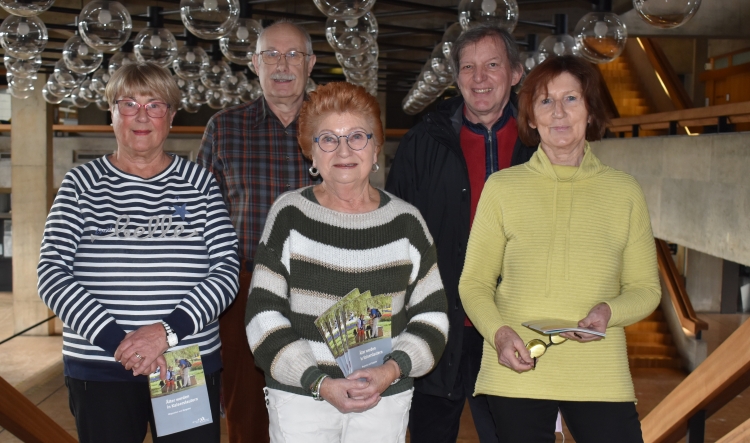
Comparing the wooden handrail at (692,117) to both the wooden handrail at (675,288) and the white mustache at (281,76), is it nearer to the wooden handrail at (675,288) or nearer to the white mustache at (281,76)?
the wooden handrail at (675,288)

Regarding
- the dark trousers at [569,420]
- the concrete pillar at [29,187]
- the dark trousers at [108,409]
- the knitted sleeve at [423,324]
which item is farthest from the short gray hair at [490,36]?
the concrete pillar at [29,187]

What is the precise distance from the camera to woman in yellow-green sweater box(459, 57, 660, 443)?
7.73 ft

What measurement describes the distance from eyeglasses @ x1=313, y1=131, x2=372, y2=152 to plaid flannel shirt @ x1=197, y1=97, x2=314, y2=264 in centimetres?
78

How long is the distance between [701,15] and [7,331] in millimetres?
16226

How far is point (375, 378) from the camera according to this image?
7.14 ft

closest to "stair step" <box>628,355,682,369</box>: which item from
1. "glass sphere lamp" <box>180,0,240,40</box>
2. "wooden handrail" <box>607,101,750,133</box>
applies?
"wooden handrail" <box>607,101,750,133</box>

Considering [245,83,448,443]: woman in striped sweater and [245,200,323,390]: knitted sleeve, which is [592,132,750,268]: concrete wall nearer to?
[245,83,448,443]: woman in striped sweater

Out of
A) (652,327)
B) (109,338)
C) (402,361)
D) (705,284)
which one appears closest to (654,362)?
(652,327)

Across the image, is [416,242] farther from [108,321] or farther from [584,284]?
[108,321]

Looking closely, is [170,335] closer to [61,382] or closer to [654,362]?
[61,382]

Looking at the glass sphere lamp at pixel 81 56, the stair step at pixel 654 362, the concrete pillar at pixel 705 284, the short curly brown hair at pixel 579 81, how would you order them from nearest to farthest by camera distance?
the short curly brown hair at pixel 579 81 → the glass sphere lamp at pixel 81 56 → the stair step at pixel 654 362 → the concrete pillar at pixel 705 284

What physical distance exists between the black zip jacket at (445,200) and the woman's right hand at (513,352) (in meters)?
0.60

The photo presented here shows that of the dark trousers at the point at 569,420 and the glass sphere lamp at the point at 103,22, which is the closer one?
the dark trousers at the point at 569,420

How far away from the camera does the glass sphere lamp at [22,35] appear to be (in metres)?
4.84
